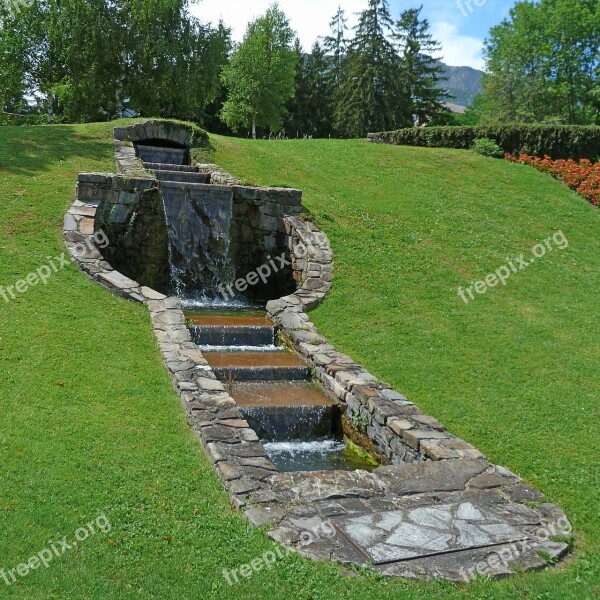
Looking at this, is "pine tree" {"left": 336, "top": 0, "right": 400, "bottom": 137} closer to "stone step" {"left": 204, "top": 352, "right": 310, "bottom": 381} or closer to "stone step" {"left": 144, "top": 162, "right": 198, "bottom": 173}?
"stone step" {"left": 144, "top": 162, "right": 198, "bottom": 173}

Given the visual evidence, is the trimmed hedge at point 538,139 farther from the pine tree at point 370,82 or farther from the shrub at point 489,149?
the pine tree at point 370,82

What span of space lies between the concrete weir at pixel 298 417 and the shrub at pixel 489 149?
11.4m

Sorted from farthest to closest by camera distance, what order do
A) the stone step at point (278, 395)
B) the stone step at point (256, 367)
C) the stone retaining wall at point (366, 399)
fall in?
the stone step at point (256, 367) → the stone step at point (278, 395) → the stone retaining wall at point (366, 399)

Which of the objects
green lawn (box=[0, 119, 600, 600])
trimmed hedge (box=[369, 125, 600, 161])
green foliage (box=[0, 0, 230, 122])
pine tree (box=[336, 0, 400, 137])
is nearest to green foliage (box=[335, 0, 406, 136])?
pine tree (box=[336, 0, 400, 137])

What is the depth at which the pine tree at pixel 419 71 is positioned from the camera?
43.4 meters

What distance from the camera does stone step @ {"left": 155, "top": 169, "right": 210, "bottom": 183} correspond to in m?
13.5

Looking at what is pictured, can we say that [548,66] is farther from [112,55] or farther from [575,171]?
[112,55]

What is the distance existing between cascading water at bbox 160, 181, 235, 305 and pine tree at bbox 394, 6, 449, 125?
106ft


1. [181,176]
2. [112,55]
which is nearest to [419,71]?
[112,55]

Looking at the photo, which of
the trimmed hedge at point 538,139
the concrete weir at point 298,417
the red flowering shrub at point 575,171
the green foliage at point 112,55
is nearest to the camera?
the concrete weir at point 298,417

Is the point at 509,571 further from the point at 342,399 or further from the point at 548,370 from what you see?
the point at 548,370

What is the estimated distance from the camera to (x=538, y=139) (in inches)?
855

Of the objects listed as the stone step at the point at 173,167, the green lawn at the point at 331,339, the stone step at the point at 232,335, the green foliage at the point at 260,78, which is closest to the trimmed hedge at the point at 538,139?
the green lawn at the point at 331,339

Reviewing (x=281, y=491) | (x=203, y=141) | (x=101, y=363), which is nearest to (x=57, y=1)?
(x=203, y=141)
